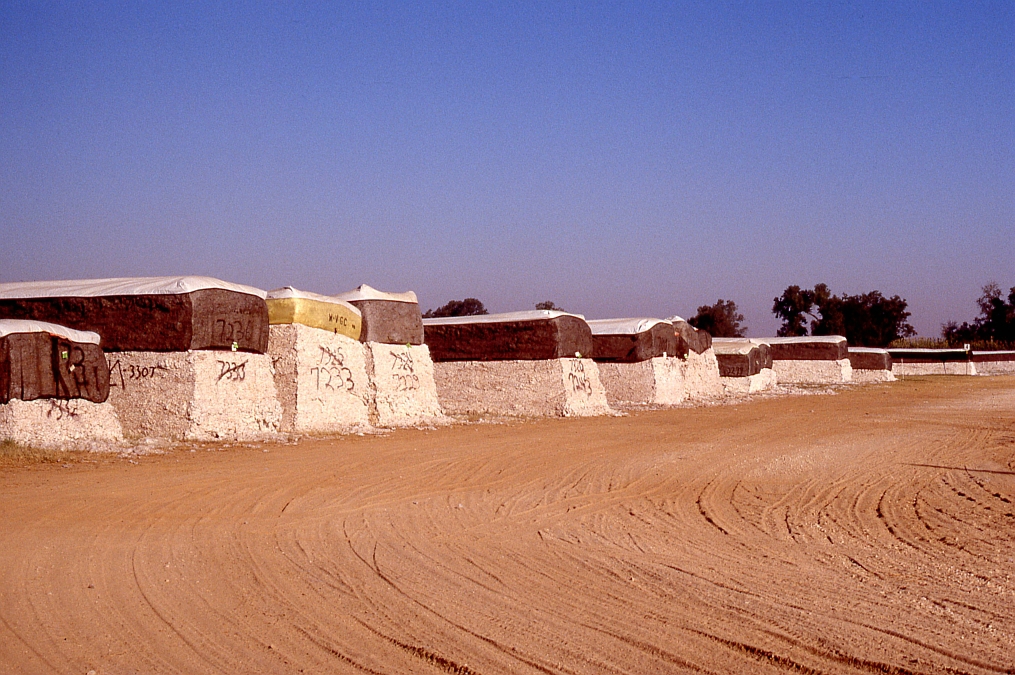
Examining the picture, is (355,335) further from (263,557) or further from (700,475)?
(263,557)

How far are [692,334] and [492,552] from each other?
82.2ft

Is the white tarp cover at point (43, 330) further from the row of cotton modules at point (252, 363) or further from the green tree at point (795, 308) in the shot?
the green tree at point (795, 308)

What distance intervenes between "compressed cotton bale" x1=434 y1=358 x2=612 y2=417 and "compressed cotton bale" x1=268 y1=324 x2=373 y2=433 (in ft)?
16.3

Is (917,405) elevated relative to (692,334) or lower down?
lower down

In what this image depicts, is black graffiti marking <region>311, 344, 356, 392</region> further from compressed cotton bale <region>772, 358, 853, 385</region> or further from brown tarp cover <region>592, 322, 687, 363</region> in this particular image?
compressed cotton bale <region>772, 358, 853, 385</region>

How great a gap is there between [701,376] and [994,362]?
1566 inches

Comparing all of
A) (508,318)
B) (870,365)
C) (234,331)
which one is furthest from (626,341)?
(870,365)

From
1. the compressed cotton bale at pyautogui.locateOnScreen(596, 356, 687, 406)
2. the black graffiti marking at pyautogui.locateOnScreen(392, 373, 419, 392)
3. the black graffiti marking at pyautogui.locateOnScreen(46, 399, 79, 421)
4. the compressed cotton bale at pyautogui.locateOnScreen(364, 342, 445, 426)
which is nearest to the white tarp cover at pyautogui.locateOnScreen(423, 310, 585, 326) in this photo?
the compressed cotton bale at pyautogui.locateOnScreen(364, 342, 445, 426)

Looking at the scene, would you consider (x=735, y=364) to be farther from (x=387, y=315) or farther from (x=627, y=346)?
(x=387, y=315)

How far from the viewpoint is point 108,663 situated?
408cm

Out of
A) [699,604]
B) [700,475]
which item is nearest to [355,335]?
[700,475]

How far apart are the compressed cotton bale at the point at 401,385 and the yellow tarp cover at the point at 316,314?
0.72 metres

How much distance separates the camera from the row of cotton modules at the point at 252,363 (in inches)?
474

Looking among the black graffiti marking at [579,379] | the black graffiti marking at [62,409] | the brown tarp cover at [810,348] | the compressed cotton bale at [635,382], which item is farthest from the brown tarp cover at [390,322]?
the brown tarp cover at [810,348]
